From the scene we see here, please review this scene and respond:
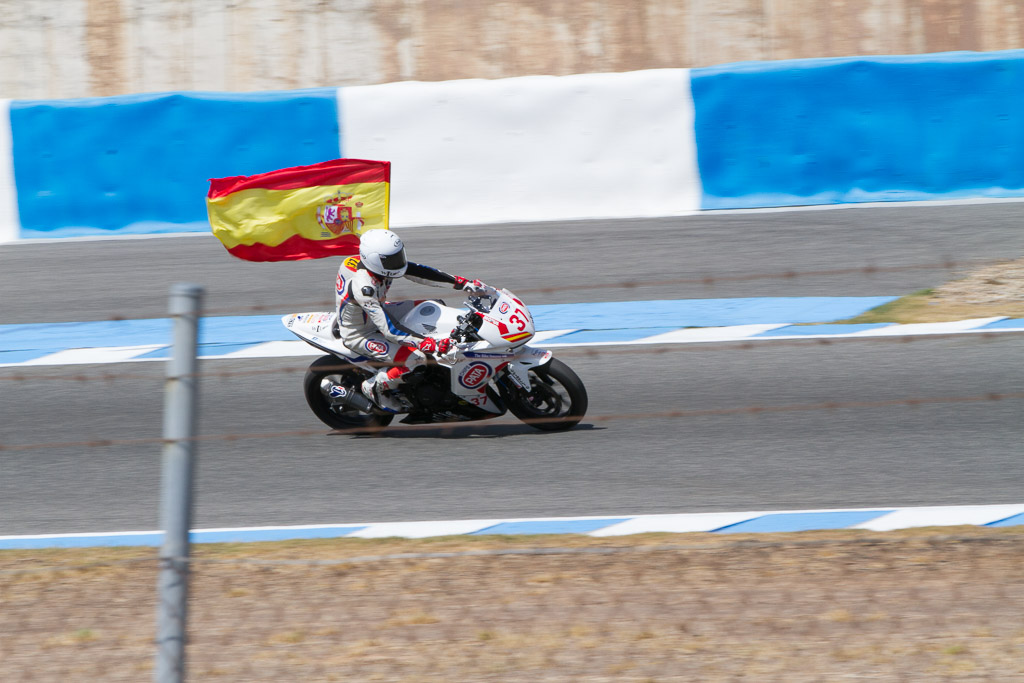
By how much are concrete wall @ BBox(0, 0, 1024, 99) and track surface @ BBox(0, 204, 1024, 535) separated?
202 inches

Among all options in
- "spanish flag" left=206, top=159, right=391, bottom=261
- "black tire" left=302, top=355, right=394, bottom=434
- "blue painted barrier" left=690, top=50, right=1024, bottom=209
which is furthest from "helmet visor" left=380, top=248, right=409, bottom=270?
"blue painted barrier" left=690, top=50, right=1024, bottom=209

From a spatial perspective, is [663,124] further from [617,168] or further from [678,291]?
[678,291]

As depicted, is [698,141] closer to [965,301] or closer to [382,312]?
[965,301]

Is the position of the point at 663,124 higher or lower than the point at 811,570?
higher

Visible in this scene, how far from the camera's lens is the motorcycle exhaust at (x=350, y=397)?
8633 millimetres

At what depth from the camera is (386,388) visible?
8.50m

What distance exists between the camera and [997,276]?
38.6 ft

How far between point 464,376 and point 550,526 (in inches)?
68.3

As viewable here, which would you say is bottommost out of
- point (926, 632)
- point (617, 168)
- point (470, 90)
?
point (926, 632)

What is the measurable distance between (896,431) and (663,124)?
6.69m

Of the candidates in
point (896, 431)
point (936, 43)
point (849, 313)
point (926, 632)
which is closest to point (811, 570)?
point (926, 632)

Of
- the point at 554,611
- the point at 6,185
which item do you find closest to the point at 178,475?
the point at 554,611

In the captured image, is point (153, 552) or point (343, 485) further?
point (343, 485)

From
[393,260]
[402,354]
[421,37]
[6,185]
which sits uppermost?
[421,37]
